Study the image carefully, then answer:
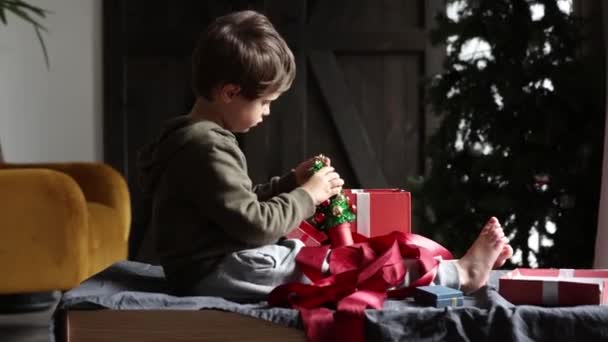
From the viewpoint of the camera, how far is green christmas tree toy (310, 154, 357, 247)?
192 cm

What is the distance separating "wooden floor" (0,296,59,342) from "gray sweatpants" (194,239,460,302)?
3.92ft

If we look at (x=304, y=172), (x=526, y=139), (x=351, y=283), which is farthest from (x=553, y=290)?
(x=526, y=139)

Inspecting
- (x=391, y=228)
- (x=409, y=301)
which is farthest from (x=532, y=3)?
(x=409, y=301)

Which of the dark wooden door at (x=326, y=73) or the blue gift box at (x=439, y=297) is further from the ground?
the dark wooden door at (x=326, y=73)

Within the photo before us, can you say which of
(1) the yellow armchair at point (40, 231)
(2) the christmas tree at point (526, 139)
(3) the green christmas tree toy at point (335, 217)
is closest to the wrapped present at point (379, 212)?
(3) the green christmas tree toy at point (335, 217)

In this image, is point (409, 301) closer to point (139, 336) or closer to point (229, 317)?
point (229, 317)

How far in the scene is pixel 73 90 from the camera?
186 inches

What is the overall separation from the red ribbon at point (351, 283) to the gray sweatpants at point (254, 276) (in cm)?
2

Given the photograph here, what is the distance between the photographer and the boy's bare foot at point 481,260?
1.80 metres

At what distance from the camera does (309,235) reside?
6.58 ft

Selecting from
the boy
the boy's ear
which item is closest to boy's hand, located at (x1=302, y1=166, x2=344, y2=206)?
the boy

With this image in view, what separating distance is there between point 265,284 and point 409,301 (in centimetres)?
28

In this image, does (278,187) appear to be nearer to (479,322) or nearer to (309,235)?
(309,235)

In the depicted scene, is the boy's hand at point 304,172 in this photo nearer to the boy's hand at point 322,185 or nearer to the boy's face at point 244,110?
the boy's hand at point 322,185
